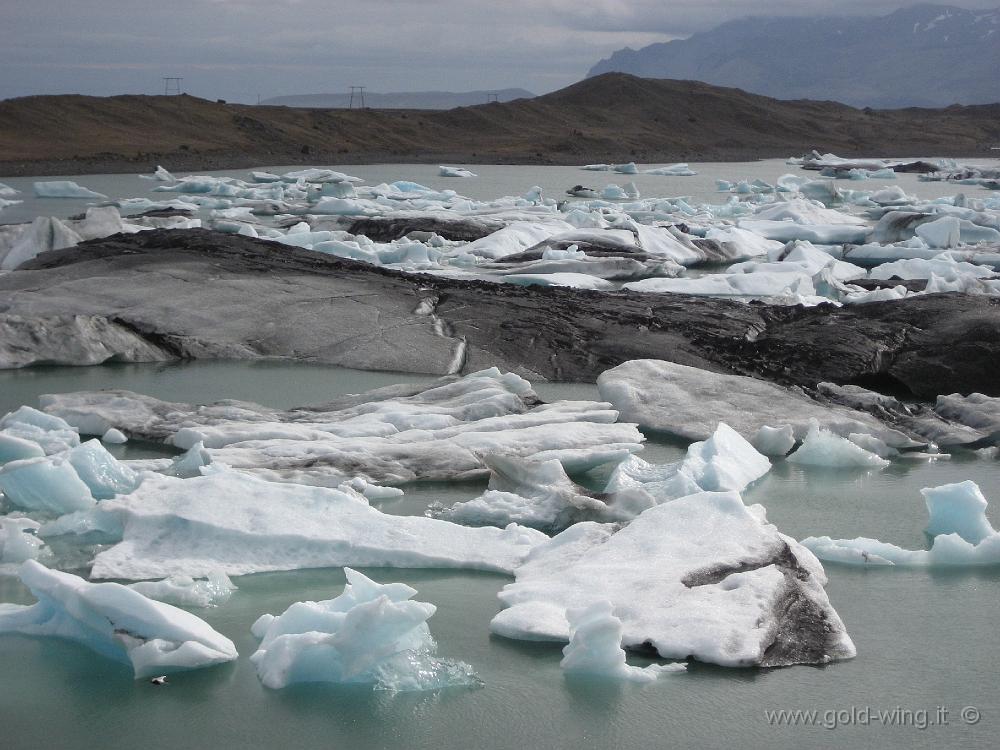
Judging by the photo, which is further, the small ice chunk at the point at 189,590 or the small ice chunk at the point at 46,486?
the small ice chunk at the point at 46,486

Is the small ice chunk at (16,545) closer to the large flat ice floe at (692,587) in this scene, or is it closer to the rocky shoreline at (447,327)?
the large flat ice floe at (692,587)

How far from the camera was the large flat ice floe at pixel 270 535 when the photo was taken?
399cm

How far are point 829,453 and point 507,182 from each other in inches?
884

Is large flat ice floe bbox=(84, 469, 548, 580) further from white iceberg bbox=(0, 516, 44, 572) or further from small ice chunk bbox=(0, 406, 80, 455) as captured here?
small ice chunk bbox=(0, 406, 80, 455)

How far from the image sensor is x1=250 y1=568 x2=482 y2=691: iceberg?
3094 millimetres

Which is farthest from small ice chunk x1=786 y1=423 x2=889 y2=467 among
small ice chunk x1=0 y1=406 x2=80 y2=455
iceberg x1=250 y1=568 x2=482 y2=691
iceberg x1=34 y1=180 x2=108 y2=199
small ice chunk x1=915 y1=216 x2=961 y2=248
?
iceberg x1=34 y1=180 x2=108 y2=199

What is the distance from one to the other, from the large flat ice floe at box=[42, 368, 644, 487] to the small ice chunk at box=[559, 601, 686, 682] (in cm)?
192

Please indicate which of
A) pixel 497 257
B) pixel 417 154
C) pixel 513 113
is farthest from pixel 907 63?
pixel 497 257

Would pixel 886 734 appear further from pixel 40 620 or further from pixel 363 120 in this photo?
pixel 363 120

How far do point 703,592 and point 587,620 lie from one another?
57 cm

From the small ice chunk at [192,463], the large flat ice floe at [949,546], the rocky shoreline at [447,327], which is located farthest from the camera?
the rocky shoreline at [447,327]

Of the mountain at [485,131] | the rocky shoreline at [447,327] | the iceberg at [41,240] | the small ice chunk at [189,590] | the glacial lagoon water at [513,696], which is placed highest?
the mountain at [485,131]

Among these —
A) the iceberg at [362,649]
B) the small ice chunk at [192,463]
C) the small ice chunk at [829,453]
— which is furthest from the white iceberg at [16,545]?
the small ice chunk at [829,453]

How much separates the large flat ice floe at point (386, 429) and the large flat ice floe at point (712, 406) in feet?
0.94
